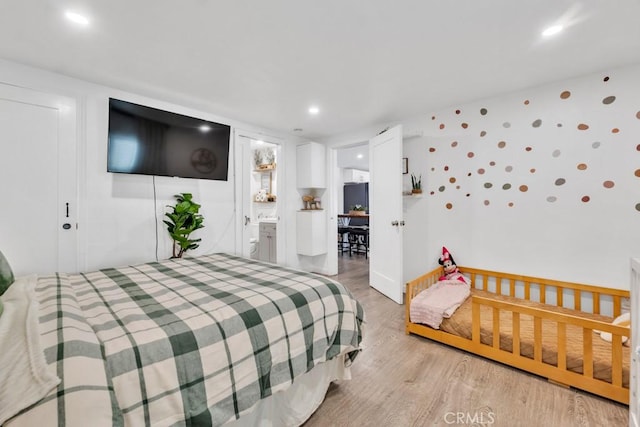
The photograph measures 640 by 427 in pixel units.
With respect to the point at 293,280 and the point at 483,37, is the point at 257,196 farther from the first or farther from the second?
the point at 483,37

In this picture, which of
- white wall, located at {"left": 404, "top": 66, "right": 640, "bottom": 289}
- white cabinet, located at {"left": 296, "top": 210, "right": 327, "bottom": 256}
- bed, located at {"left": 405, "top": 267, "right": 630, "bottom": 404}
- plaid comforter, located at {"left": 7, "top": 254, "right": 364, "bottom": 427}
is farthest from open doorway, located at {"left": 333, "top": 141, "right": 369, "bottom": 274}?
plaid comforter, located at {"left": 7, "top": 254, "right": 364, "bottom": 427}

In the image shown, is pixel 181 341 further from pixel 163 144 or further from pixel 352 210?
pixel 352 210

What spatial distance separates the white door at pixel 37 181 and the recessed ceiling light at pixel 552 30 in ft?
12.2

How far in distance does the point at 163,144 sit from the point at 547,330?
12.3 feet

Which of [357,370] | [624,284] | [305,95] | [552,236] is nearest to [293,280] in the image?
[357,370]

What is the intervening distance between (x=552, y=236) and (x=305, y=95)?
276 centimetres

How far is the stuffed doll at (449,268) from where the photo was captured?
2858mm

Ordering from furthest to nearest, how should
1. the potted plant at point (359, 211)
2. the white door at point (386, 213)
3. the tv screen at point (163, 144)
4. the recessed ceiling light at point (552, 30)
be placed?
1. the potted plant at point (359, 211)
2. the white door at point (386, 213)
3. the tv screen at point (163, 144)
4. the recessed ceiling light at point (552, 30)

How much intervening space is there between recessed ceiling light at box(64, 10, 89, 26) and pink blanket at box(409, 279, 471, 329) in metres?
3.15

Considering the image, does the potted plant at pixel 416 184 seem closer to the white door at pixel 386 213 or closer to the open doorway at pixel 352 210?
the white door at pixel 386 213

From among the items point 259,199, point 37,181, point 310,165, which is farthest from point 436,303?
point 259,199

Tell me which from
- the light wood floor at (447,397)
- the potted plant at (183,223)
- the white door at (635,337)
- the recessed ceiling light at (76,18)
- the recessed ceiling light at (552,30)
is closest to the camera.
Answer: the white door at (635,337)

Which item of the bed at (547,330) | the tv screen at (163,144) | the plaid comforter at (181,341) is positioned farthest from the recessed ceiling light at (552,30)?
the tv screen at (163,144)

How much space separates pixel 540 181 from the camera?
8.41ft
